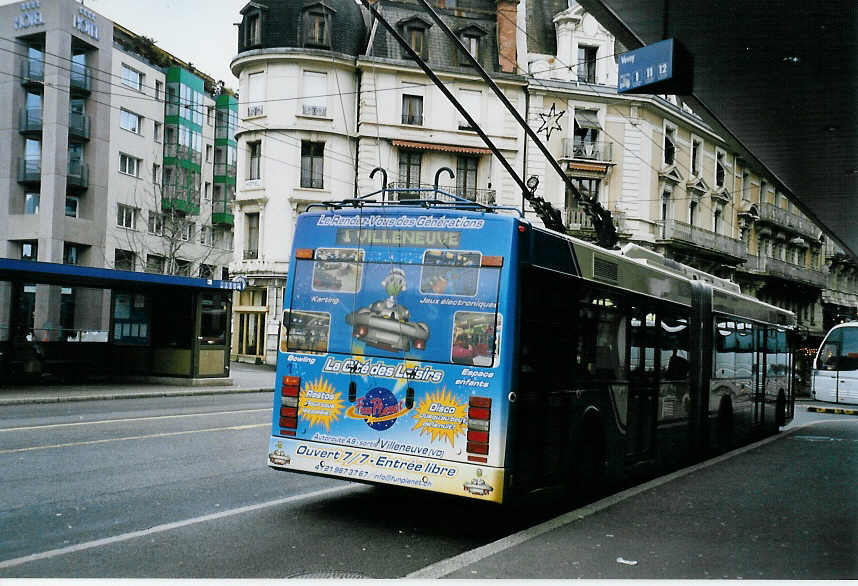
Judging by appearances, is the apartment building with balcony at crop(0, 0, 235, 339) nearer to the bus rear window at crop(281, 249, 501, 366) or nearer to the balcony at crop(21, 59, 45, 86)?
the balcony at crop(21, 59, 45, 86)

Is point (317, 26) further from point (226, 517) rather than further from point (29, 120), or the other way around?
point (226, 517)

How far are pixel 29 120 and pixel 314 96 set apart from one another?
56.3ft

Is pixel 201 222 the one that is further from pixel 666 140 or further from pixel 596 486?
pixel 596 486

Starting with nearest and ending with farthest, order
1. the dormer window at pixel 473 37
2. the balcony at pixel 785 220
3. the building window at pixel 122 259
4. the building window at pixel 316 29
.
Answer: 1. the building window at pixel 316 29
2. the dormer window at pixel 473 37
3. the building window at pixel 122 259
4. the balcony at pixel 785 220

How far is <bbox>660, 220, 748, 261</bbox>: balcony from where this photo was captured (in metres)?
45.3

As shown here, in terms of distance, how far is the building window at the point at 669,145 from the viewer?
150 ft

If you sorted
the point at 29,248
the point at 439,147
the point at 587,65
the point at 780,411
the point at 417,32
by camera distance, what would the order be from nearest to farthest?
1. the point at 780,411
2. the point at 439,147
3. the point at 417,32
4. the point at 587,65
5. the point at 29,248

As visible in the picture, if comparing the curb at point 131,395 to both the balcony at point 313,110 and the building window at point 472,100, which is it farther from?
the building window at point 472,100

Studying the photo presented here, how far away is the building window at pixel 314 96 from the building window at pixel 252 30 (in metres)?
2.72

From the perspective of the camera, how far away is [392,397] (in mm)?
7840

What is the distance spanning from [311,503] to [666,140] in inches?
1595

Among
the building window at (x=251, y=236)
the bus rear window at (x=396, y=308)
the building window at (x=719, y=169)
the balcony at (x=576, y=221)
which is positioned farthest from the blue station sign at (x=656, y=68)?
the building window at (x=719, y=169)

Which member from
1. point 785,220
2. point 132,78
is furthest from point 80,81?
point 785,220

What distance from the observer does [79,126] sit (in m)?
48.1
